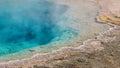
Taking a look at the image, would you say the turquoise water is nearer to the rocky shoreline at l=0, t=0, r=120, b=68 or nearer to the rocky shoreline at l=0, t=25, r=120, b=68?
the rocky shoreline at l=0, t=25, r=120, b=68

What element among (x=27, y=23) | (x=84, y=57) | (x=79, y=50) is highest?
(x=27, y=23)

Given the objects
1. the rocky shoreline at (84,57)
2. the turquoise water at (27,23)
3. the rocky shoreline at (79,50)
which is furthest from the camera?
the turquoise water at (27,23)

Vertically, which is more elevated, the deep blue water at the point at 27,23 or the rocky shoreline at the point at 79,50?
the deep blue water at the point at 27,23

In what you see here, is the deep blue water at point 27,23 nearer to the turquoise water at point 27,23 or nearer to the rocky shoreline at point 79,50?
the turquoise water at point 27,23

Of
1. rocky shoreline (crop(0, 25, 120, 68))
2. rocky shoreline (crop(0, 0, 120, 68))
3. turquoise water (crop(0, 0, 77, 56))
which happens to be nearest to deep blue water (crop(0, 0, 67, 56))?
turquoise water (crop(0, 0, 77, 56))

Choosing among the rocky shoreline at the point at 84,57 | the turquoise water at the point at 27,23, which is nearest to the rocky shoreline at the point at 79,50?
the rocky shoreline at the point at 84,57

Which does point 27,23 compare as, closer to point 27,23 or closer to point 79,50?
point 27,23

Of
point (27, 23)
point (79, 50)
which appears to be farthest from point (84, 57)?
point (27, 23)

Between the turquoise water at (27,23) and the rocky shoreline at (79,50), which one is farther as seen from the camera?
the turquoise water at (27,23)

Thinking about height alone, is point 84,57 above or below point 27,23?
below
